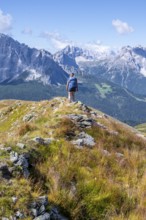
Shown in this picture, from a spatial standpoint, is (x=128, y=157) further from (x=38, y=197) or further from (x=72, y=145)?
(x=38, y=197)

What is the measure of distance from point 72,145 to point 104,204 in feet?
17.5

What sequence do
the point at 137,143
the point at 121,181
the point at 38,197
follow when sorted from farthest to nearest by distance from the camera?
the point at 137,143 < the point at 121,181 < the point at 38,197

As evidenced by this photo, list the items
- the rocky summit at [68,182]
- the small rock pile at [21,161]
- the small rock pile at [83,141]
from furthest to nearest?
1. the small rock pile at [83,141]
2. the small rock pile at [21,161]
3. the rocky summit at [68,182]

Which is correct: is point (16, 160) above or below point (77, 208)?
above

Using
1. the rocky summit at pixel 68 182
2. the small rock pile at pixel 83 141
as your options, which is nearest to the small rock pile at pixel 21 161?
the rocky summit at pixel 68 182

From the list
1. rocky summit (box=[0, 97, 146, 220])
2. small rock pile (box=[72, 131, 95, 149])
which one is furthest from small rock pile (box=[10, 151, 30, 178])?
small rock pile (box=[72, 131, 95, 149])

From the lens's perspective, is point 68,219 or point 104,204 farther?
point 104,204

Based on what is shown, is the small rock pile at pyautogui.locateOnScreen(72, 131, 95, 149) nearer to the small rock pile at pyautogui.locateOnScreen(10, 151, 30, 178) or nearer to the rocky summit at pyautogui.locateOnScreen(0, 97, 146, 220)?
the rocky summit at pyautogui.locateOnScreen(0, 97, 146, 220)

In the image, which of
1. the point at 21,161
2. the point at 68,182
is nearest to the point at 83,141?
the point at 68,182

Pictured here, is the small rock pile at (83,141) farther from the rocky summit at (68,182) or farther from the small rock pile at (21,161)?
the small rock pile at (21,161)

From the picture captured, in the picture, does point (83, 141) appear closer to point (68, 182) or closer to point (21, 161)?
point (68, 182)

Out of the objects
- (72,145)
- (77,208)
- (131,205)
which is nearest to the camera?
(77,208)

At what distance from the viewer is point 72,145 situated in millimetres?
17047

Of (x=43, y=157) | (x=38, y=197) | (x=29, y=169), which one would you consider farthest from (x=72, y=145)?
(x=38, y=197)
